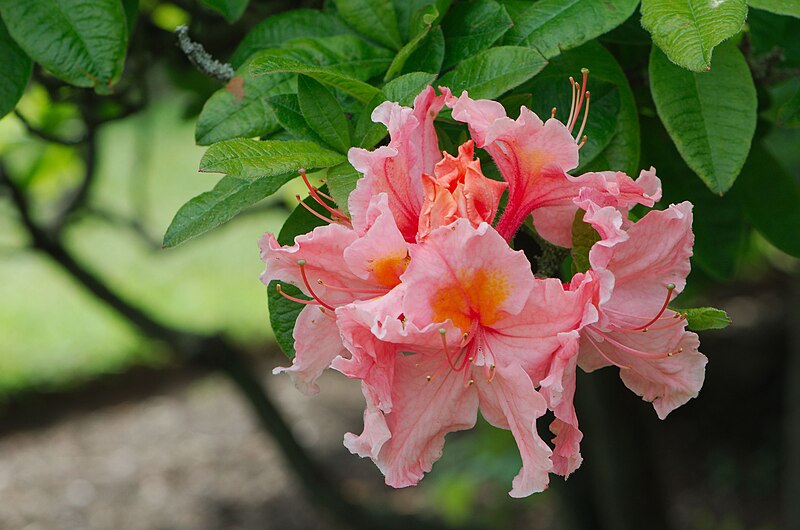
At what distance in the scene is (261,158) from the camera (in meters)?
0.65

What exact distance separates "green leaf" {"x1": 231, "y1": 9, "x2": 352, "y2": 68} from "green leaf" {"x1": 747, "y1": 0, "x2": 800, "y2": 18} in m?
0.36

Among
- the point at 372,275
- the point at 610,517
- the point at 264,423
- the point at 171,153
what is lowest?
the point at 171,153

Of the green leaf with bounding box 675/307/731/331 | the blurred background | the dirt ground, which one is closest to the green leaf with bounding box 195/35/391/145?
the blurred background

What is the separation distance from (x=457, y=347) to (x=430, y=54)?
269 mm

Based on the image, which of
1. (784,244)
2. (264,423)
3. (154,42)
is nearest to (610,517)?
(264,423)

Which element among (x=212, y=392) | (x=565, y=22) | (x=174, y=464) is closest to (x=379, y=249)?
(x=565, y=22)

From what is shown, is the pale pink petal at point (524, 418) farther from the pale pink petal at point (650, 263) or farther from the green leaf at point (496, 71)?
the green leaf at point (496, 71)

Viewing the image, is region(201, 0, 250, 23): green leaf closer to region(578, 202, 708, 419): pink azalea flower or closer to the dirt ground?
region(578, 202, 708, 419): pink azalea flower

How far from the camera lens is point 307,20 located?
0.88m

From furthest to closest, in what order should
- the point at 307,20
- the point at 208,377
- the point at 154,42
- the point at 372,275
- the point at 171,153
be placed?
the point at 171,153
the point at 208,377
the point at 154,42
the point at 307,20
the point at 372,275

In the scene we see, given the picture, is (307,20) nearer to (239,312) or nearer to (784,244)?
(784,244)

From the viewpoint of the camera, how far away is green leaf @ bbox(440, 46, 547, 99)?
0.67 meters

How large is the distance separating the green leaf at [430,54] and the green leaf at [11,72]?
0.36 m

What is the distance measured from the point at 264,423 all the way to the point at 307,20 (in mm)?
1361
